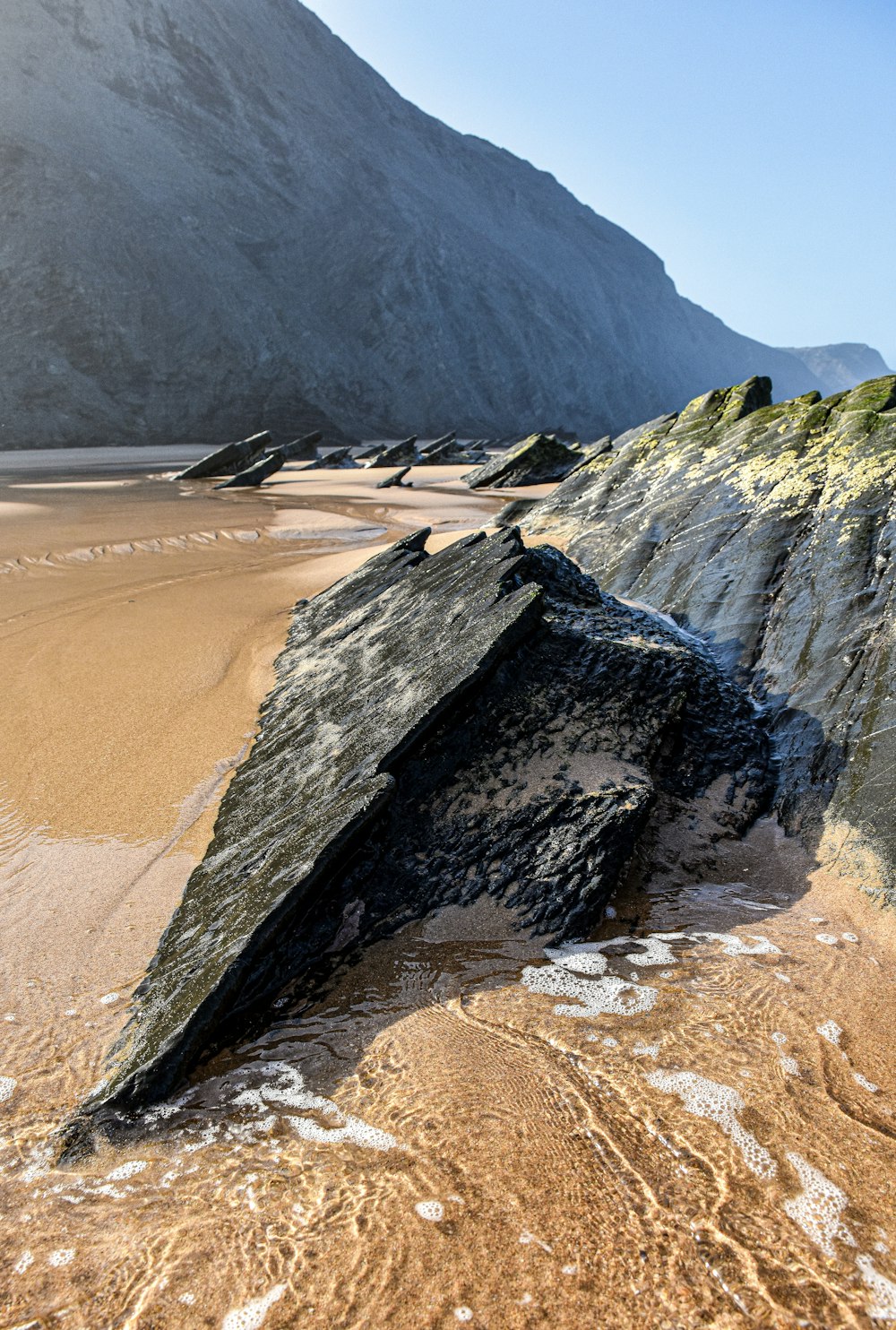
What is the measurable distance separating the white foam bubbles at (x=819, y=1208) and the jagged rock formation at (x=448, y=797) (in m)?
0.91

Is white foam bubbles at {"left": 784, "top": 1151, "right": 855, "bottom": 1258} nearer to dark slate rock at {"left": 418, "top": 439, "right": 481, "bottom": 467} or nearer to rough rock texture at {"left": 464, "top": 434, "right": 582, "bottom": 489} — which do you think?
rough rock texture at {"left": 464, "top": 434, "right": 582, "bottom": 489}

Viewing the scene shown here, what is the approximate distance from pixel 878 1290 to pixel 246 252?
45.7 metres

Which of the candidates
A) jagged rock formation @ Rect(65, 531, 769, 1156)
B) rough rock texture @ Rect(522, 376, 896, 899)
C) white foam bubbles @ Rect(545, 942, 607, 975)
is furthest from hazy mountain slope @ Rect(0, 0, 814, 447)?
white foam bubbles @ Rect(545, 942, 607, 975)

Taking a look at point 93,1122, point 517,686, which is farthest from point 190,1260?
point 517,686

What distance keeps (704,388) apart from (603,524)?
95.3 metres

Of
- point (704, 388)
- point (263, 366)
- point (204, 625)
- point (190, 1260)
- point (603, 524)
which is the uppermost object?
point (704, 388)

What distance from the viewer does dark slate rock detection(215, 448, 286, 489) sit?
1722 centimetres

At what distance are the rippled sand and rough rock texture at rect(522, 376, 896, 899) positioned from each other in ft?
Result: 1.41

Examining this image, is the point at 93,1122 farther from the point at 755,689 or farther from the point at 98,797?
the point at 755,689

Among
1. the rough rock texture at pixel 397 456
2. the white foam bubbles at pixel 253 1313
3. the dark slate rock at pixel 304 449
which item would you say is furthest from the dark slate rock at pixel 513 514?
the dark slate rock at pixel 304 449

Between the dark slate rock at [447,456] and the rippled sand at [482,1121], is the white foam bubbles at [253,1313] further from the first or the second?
the dark slate rock at [447,456]

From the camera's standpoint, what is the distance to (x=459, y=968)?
2.27 metres

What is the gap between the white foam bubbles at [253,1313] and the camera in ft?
4.38

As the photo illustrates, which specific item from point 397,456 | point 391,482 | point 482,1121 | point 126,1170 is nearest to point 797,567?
point 482,1121
